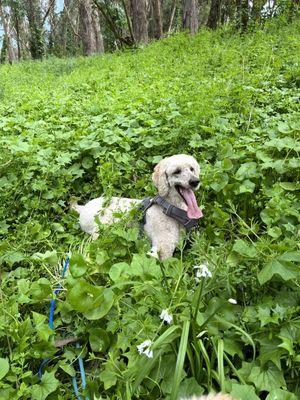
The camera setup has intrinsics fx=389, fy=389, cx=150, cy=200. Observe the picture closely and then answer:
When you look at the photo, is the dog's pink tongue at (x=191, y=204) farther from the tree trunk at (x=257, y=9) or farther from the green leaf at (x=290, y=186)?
the tree trunk at (x=257, y=9)

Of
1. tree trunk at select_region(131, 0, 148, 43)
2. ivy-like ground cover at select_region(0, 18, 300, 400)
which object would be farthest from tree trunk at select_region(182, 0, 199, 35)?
ivy-like ground cover at select_region(0, 18, 300, 400)

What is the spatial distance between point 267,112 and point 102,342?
3360 millimetres

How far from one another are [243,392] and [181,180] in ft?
5.60

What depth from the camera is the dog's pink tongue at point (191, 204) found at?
9.94 ft

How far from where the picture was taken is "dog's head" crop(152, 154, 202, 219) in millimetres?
3057

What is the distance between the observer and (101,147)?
168 inches

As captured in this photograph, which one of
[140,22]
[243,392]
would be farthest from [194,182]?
[140,22]

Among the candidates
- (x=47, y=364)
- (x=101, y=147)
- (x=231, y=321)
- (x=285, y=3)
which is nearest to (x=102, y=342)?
(x=47, y=364)

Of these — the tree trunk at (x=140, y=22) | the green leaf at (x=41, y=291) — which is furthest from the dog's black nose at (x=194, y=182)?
the tree trunk at (x=140, y=22)

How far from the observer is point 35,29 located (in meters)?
26.4

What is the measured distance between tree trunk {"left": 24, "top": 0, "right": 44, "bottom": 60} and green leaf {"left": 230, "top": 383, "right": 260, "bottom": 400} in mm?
25997

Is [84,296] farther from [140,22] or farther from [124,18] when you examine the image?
[124,18]

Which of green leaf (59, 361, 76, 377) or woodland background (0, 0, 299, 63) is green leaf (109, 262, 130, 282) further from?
woodland background (0, 0, 299, 63)

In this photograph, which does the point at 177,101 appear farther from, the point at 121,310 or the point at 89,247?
the point at 121,310
